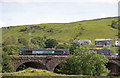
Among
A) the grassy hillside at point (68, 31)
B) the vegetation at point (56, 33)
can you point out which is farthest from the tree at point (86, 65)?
the grassy hillside at point (68, 31)

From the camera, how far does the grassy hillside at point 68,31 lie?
11931 cm

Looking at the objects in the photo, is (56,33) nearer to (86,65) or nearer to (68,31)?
(68,31)

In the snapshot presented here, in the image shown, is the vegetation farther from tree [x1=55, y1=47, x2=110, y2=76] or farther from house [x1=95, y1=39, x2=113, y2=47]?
tree [x1=55, y1=47, x2=110, y2=76]

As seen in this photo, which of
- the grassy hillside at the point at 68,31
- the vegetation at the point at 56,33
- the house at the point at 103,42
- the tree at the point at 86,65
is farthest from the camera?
the grassy hillside at the point at 68,31

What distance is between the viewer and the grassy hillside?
11931cm

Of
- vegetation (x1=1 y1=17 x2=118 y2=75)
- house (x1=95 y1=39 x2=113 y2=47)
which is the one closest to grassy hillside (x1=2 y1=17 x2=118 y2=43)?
vegetation (x1=1 y1=17 x2=118 y2=75)

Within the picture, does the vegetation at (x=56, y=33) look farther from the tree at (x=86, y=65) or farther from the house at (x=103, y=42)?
the tree at (x=86, y=65)

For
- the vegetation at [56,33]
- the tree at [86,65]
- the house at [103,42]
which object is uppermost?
the vegetation at [56,33]

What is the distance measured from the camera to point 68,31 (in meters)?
129

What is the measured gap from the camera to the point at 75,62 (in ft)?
126

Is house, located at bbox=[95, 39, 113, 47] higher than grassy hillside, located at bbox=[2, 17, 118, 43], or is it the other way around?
grassy hillside, located at bbox=[2, 17, 118, 43]

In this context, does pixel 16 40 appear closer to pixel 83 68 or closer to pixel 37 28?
pixel 37 28

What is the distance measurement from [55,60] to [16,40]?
226ft

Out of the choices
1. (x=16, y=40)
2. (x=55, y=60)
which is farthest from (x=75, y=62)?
(x=16, y=40)
